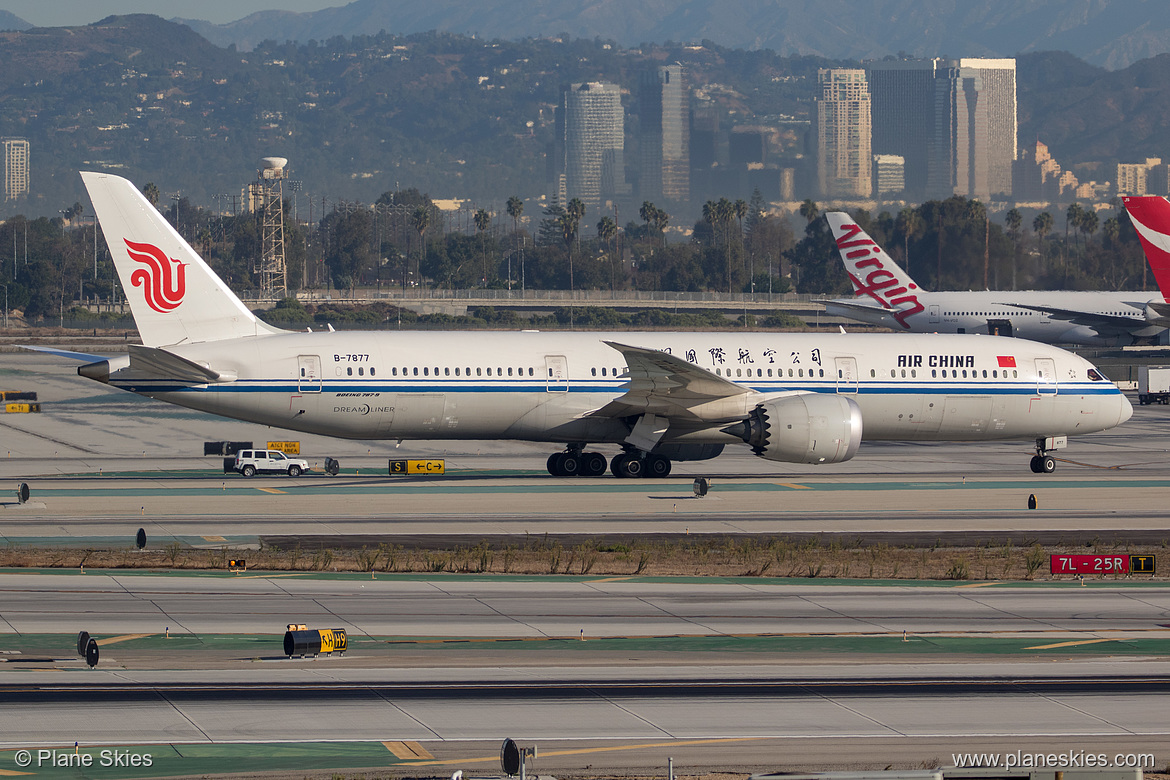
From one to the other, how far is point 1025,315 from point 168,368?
73.2m

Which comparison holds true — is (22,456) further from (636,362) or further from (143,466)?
(636,362)

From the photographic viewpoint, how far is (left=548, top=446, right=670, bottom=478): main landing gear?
4409cm

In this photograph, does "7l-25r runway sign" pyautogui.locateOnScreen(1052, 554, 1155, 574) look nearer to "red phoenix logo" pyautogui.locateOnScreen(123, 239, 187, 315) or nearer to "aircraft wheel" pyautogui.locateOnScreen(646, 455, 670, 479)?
"aircraft wheel" pyautogui.locateOnScreen(646, 455, 670, 479)

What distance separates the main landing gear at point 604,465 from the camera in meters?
44.1

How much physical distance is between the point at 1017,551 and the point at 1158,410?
148ft

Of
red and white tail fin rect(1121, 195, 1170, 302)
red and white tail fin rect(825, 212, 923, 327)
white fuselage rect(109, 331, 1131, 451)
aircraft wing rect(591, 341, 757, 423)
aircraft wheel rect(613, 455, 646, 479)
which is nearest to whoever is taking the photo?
white fuselage rect(109, 331, 1131, 451)

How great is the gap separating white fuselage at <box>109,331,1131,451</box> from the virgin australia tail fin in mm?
837

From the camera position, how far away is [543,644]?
23.3 metres

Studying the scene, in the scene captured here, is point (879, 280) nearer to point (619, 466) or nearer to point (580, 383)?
point (619, 466)

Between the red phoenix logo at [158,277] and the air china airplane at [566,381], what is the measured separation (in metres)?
0.04

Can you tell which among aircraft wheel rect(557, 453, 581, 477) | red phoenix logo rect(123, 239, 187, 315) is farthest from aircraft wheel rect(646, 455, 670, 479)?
red phoenix logo rect(123, 239, 187, 315)

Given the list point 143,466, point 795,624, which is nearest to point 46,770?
point 795,624

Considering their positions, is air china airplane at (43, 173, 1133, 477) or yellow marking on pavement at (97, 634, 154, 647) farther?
air china airplane at (43, 173, 1133, 477)

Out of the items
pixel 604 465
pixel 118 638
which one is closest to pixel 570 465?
pixel 604 465
